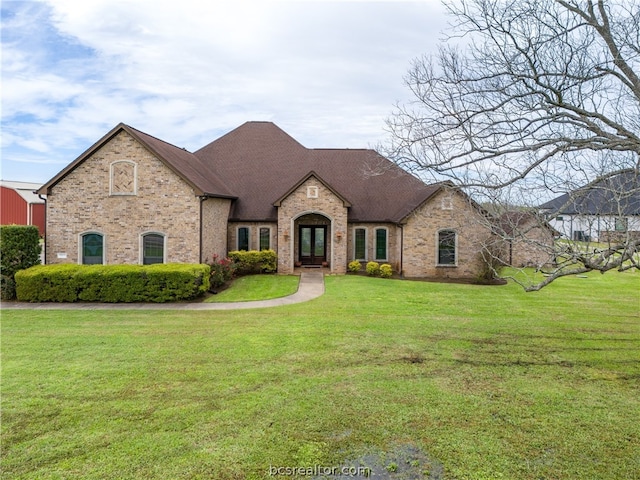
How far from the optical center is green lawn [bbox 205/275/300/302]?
1764 centimetres

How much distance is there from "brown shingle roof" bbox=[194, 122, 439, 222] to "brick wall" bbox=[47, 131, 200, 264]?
506 centimetres

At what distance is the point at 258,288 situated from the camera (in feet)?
64.2

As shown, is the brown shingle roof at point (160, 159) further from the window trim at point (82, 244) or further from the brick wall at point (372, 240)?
the brick wall at point (372, 240)

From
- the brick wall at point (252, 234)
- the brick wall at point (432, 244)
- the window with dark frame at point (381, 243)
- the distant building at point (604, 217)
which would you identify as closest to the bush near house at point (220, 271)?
the brick wall at point (252, 234)

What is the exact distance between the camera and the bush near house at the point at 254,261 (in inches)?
917

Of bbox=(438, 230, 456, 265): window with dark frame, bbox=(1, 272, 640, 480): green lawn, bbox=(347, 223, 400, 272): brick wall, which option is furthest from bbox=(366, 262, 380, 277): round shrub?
bbox=(1, 272, 640, 480): green lawn

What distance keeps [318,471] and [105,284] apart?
540 inches

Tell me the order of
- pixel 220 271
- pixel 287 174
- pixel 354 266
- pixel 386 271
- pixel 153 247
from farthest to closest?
pixel 287 174
pixel 354 266
pixel 386 271
pixel 153 247
pixel 220 271

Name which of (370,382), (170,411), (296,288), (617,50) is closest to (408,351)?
(370,382)

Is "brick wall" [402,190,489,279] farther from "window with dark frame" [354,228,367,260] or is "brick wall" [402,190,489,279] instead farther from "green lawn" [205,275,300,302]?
"green lawn" [205,275,300,302]

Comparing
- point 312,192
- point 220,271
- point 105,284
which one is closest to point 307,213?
point 312,192

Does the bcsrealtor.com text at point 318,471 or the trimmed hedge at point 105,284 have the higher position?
the trimmed hedge at point 105,284

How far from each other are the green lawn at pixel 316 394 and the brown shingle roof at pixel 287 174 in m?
11.4

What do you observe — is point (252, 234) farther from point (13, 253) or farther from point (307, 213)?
point (13, 253)
